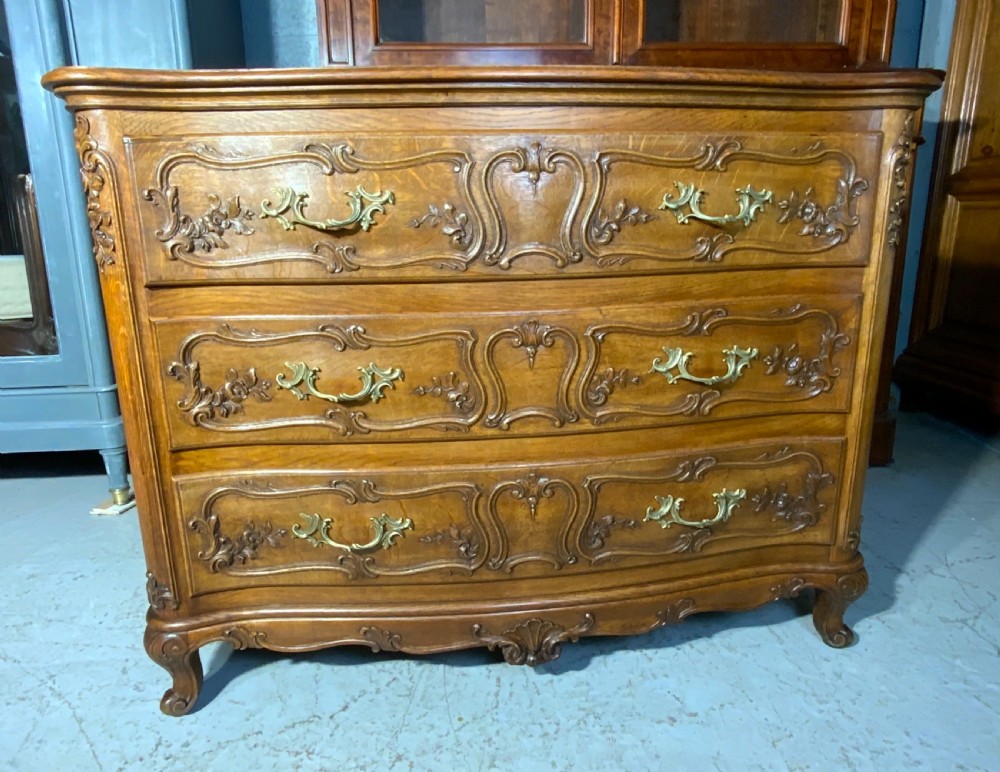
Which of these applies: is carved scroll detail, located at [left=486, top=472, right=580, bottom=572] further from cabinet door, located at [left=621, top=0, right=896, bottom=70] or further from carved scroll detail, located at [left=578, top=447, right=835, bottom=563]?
cabinet door, located at [left=621, top=0, right=896, bottom=70]

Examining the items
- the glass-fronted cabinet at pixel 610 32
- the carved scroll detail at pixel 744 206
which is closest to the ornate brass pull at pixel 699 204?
the carved scroll detail at pixel 744 206

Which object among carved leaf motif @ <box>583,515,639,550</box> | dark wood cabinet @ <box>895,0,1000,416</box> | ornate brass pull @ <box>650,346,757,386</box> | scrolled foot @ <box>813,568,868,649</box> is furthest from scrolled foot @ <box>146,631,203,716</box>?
dark wood cabinet @ <box>895,0,1000,416</box>

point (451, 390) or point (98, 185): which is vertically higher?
point (98, 185)

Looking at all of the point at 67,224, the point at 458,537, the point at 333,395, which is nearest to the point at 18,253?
the point at 67,224

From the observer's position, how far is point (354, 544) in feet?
4.16

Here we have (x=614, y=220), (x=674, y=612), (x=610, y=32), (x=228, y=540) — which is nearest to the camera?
(x=614, y=220)

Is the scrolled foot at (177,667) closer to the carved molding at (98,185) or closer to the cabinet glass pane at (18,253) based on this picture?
the carved molding at (98,185)

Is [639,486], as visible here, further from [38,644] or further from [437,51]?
[38,644]

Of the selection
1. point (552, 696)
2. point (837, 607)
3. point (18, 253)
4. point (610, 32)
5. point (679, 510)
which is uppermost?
point (610, 32)

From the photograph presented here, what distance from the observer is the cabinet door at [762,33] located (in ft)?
5.37

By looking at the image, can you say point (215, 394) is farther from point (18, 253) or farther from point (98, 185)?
point (18, 253)

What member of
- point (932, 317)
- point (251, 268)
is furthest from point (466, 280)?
point (932, 317)

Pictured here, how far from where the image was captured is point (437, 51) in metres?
1.60

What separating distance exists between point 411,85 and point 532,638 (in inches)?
38.9
